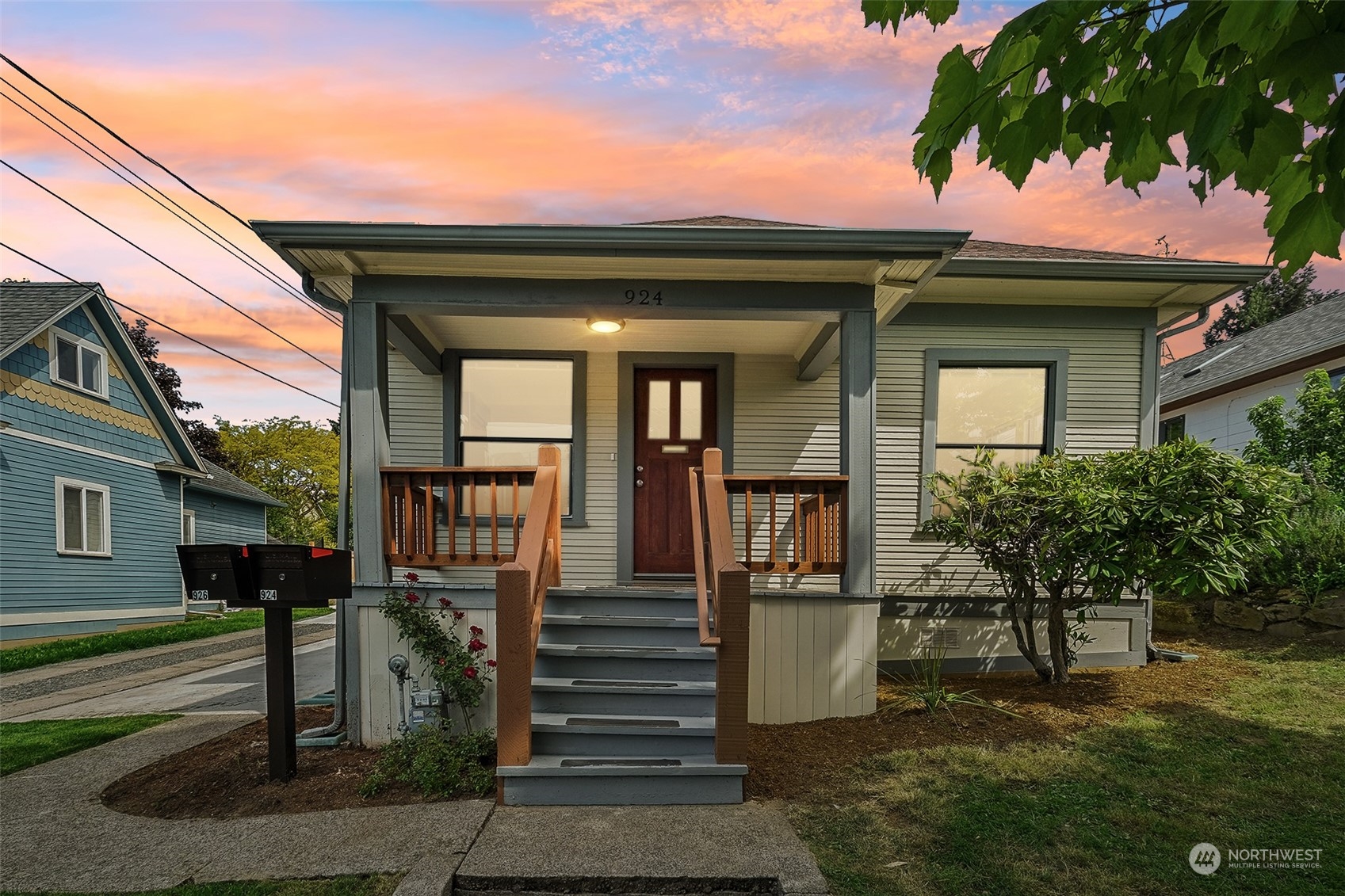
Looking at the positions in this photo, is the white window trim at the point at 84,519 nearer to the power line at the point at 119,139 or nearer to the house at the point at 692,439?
the power line at the point at 119,139

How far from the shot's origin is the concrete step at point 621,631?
15.1 feet

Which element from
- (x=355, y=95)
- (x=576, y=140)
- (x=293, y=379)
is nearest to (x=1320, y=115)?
(x=576, y=140)

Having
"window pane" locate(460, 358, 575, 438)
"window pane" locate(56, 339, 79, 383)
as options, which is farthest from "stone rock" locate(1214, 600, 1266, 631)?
"window pane" locate(56, 339, 79, 383)

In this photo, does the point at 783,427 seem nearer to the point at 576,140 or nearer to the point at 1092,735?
the point at 1092,735

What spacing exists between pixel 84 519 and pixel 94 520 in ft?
1.82

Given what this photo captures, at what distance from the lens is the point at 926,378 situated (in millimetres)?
6469

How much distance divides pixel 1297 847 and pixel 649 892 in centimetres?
276

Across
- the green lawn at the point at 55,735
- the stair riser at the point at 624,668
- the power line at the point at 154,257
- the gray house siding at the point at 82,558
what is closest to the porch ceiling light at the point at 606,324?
the stair riser at the point at 624,668

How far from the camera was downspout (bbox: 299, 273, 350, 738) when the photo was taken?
188 inches

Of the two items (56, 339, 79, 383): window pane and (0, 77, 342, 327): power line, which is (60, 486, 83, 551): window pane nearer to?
(56, 339, 79, 383): window pane

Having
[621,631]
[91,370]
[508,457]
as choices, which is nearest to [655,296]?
[621,631]

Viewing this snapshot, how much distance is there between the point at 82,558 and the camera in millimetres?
12641

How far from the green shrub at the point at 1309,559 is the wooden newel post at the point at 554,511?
648 cm

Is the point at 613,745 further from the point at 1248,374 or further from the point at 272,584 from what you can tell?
the point at 1248,374
